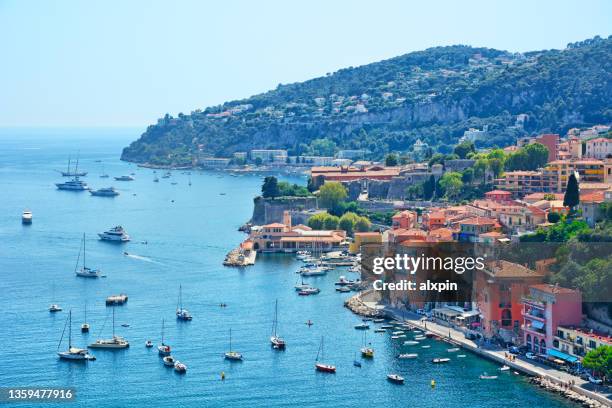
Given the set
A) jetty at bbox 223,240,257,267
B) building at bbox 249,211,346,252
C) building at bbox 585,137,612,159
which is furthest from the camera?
building at bbox 585,137,612,159

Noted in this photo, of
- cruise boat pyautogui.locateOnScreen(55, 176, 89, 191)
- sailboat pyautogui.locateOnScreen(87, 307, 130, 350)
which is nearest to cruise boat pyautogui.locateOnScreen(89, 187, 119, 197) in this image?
cruise boat pyautogui.locateOnScreen(55, 176, 89, 191)

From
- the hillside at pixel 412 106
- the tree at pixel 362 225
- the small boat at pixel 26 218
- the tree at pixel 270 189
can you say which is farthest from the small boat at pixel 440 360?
the hillside at pixel 412 106

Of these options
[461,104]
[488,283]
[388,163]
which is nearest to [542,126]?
[461,104]

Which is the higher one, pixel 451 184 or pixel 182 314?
pixel 451 184

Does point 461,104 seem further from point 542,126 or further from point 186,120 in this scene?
point 186,120

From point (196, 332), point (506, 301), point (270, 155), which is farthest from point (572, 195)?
point (270, 155)

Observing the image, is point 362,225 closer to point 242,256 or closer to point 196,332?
point 242,256

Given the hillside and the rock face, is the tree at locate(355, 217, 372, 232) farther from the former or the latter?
the hillside
